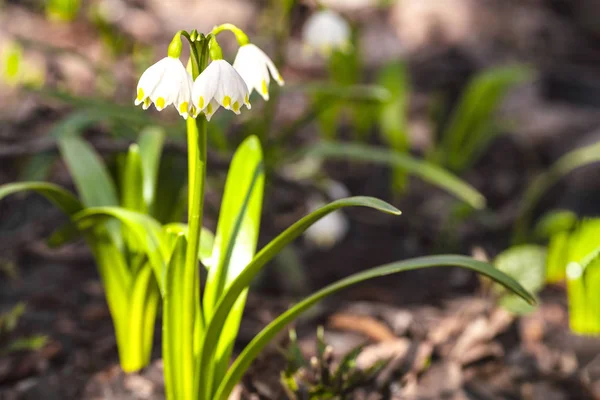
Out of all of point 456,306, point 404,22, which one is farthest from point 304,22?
point 456,306

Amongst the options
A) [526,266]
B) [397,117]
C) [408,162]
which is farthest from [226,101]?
[397,117]

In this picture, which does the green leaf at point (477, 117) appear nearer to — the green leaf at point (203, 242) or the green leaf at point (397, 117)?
the green leaf at point (397, 117)

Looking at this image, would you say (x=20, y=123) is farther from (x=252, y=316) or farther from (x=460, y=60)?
(x=460, y=60)

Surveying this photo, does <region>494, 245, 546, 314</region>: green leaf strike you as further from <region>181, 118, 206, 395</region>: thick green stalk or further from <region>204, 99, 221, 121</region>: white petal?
<region>204, 99, 221, 121</region>: white petal

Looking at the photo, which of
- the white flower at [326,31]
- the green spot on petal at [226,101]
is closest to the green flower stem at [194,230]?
the green spot on petal at [226,101]

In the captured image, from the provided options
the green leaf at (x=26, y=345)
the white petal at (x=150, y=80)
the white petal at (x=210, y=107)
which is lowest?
the green leaf at (x=26, y=345)

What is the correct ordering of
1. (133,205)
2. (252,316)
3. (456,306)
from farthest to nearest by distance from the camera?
1. (456,306)
2. (252,316)
3. (133,205)

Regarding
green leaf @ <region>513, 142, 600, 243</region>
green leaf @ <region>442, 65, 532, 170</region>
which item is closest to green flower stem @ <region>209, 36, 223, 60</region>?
green leaf @ <region>513, 142, 600, 243</region>

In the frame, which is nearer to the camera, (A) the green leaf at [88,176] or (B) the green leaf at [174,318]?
(B) the green leaf at [174,318]
